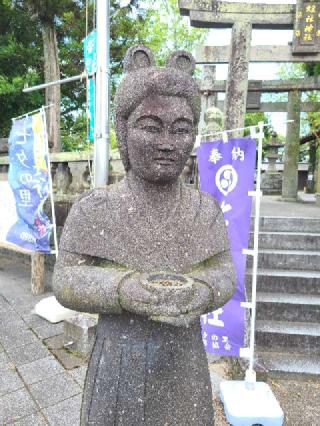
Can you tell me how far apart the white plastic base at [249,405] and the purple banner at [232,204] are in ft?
1.17

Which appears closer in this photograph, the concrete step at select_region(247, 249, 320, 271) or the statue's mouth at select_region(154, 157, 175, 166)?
the statue's mouth at select_region(154, 157, 175, 166)

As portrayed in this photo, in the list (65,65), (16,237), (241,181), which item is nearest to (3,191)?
(16,237)

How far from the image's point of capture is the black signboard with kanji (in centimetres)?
714

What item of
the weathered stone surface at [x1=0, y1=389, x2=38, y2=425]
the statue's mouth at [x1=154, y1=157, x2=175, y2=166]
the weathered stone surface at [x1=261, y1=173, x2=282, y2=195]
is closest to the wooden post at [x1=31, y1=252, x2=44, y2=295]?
the weathered stone surface at [x1=0, y1=389, x2=38, y2=425]

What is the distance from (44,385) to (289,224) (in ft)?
16.3

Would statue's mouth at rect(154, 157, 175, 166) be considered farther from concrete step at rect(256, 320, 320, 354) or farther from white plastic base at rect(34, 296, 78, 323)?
white plastic base at rect(34, 296, 78, 323)

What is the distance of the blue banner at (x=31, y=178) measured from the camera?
548 centimetres

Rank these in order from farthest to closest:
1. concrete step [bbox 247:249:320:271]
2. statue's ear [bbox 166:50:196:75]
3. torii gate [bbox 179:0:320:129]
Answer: torii gate [bbox 179:0:320:129] → concrete step [bbox 247:249:320:271] → statue's ear [bbox 166:50:196:75]

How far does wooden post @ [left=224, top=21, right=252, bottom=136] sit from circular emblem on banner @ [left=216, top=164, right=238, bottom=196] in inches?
158

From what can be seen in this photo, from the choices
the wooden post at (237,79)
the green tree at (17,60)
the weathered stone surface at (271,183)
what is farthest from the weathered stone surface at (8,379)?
the weathered stone surface at (271,183)

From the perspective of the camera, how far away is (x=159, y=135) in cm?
172

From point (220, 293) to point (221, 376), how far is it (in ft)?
9.41

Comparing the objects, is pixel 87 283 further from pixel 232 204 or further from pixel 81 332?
pixel 81 332

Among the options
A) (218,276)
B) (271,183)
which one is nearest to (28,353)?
(218,276)
